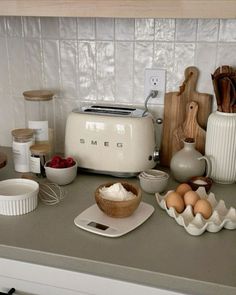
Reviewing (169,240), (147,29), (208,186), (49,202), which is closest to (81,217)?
(49,202)

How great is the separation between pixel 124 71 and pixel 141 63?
72 mm

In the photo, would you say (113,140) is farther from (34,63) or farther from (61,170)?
(34,63)

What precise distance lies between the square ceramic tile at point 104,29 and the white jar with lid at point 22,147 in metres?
0.43

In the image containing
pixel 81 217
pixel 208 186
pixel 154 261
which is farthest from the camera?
pixel 208 186

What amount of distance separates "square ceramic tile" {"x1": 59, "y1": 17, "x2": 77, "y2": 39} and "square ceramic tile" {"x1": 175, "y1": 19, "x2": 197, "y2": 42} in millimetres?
381

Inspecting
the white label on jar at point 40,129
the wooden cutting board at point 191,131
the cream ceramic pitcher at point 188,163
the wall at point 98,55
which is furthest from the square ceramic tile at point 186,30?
the white label on jar at point 40,129

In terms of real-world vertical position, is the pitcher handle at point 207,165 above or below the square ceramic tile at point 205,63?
below

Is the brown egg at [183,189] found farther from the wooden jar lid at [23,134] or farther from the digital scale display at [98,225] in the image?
the wooden jar lid at [23,134]

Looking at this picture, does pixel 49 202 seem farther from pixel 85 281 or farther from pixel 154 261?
pixel 154 261

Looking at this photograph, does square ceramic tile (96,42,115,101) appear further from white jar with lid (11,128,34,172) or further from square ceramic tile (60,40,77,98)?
white jar with lid (11,128,34,172)

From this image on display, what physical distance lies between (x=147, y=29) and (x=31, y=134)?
0.55 meters

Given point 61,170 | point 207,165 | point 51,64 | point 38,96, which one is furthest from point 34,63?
point 207,165

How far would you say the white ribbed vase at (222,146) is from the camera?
129 cm

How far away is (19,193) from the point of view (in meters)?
1.18
